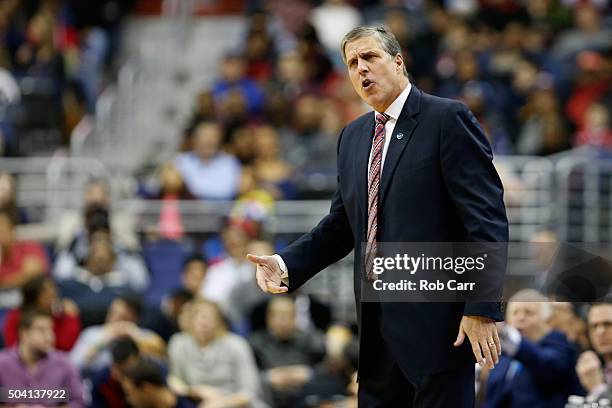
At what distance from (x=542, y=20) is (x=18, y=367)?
900 centimetres

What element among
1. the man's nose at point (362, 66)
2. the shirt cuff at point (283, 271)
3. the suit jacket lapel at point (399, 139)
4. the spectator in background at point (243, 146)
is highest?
the man's nose at point (362, 66)

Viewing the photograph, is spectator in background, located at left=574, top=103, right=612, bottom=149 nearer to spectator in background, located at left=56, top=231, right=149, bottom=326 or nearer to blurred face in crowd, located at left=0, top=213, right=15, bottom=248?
spectator in background, located at left=56, top=231, right=149, bottom=326

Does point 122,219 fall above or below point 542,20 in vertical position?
below

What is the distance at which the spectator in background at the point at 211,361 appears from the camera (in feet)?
28.6

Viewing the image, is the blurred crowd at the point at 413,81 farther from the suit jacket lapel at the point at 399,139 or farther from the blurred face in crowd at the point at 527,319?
the suit jacket lapel at the point at 399,139

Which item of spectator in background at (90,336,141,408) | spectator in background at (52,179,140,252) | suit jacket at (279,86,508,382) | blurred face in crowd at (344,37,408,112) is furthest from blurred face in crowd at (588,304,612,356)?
spectator in background at (52,179,140,252)

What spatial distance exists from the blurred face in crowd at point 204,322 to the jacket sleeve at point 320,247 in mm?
3943

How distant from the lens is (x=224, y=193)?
11.9 m

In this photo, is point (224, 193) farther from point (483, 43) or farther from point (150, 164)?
point (483, 43)

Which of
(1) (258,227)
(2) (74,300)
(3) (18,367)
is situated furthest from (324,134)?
(3) (18,367)

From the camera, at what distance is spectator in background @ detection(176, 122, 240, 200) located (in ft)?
39.0

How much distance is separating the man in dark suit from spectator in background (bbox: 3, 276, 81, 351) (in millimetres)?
4354

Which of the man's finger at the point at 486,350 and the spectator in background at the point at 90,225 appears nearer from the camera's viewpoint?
the man's finger at the point at 486,350

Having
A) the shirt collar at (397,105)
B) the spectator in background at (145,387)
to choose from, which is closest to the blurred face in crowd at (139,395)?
the spectator in background at (145,387)
